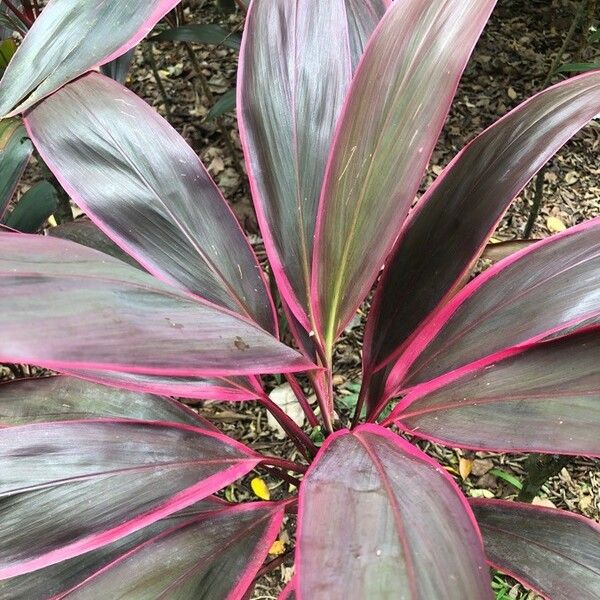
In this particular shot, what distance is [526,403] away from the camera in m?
0.55

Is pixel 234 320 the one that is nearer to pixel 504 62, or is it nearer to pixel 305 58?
pixel 305 58

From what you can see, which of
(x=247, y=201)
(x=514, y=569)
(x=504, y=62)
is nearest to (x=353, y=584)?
(x=514, y=569)

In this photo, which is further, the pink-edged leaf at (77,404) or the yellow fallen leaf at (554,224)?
the yellow fallen leaf at (554,224)

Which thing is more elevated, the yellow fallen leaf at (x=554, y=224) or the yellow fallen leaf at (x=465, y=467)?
the yellow fallen leaf at (x=554, y=224)

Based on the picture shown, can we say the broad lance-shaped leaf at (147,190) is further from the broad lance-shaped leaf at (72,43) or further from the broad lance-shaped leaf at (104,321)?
the broad lance-shaped leaf at (104,321)

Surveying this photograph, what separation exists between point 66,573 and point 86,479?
0.48ft

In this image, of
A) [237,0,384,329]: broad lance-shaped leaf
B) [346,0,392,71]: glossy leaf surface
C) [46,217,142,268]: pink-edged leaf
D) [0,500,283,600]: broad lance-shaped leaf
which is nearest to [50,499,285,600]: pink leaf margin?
[0,500,283,600]: broad lance-shaped leaf

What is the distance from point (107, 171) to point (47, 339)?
37 cm

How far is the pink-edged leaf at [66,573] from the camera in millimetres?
665

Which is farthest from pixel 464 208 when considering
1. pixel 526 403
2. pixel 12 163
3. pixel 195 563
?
pixel 12 163

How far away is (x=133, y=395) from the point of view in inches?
30.9

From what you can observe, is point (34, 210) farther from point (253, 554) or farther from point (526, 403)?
point (526, 403)

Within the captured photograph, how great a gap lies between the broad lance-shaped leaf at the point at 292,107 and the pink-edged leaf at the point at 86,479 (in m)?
0.21

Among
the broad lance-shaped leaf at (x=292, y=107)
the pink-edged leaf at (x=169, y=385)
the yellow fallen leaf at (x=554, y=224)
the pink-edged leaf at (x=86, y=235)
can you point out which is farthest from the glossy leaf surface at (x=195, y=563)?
the yellow fallen leaf at (x=554, y=224)
